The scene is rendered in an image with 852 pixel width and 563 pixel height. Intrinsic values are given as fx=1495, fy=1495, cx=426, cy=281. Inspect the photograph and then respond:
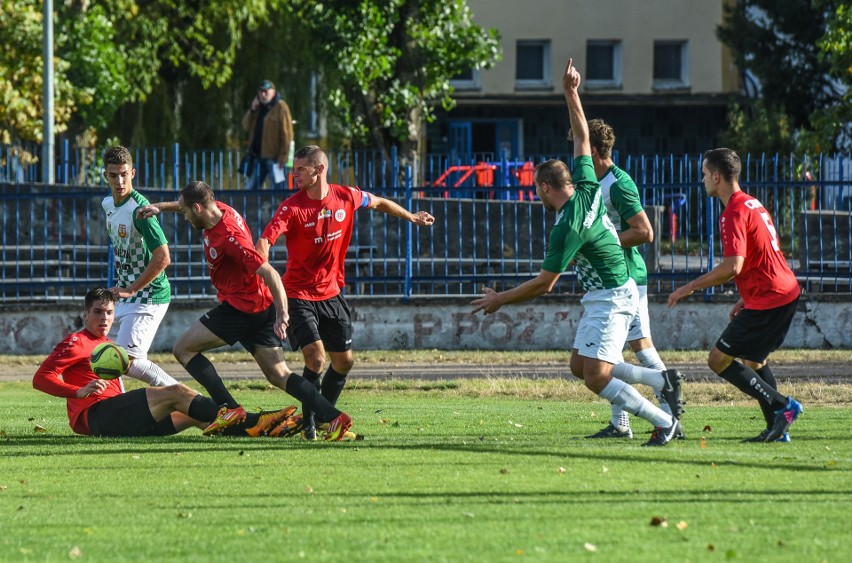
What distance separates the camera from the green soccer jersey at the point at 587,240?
839cm

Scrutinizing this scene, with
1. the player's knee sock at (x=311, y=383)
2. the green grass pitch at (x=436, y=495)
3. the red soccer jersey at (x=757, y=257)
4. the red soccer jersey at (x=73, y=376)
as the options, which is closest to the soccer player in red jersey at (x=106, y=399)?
the red soccer jersey at (x=73, y=376)

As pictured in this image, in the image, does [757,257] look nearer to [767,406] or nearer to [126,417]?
[767,406]

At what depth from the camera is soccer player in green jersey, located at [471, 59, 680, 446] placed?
841 centimetres

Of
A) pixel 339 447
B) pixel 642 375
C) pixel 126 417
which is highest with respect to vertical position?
pixel 642 375

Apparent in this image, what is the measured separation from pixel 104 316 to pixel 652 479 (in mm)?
3883

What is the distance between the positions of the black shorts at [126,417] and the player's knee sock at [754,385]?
358 centimetres

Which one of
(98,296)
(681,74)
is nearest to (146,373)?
(98,296)

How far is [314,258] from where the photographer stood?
995 cm

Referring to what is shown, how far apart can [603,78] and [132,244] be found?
32.0 metres

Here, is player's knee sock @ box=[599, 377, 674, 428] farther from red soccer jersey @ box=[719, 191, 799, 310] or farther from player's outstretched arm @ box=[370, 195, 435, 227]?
player's outstretched arm @ box=[370, 195, 435, 227]

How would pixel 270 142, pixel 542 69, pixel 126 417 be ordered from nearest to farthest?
1. pixel 126 417
2. pixel 270 142
3. pixel 542 69

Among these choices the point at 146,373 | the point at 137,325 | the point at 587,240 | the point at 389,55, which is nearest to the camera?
the point at 587,240

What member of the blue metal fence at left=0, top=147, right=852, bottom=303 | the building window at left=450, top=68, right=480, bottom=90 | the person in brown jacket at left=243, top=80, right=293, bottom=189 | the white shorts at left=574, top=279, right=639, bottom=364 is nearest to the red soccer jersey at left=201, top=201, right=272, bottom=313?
the white shorts at left=574, top=279, right=639, bottom=364

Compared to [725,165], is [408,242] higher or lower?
lower
